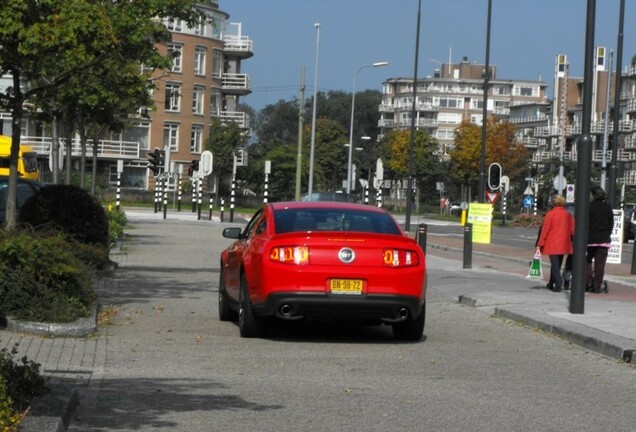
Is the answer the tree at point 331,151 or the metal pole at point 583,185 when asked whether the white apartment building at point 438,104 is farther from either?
the metal pole at point 583,185

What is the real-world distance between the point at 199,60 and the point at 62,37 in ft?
275

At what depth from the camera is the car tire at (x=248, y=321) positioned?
13.9m

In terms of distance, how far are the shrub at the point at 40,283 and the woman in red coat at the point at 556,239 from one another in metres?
8.97

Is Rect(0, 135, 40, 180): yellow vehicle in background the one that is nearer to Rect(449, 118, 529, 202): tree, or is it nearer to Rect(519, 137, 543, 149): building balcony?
Rect(449, 118, 529, 202): tree

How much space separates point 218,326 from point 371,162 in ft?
428

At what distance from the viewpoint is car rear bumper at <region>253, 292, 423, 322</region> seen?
13445 millimetres

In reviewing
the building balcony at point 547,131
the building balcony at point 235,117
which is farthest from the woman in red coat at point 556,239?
the building balcony at point 547,131

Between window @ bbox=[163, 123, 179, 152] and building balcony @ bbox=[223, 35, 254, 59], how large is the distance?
10.4m

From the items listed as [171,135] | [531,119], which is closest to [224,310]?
[171,135]

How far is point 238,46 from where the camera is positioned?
108m

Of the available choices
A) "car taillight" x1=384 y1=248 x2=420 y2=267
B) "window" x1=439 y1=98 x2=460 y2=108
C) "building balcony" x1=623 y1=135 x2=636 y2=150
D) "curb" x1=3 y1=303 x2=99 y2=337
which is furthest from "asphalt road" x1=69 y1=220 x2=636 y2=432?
"window" x1=439 y1=98 x2=460 y2=108

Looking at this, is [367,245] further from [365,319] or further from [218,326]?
[218,326]

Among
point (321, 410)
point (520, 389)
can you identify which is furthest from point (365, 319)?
point (321, 410)

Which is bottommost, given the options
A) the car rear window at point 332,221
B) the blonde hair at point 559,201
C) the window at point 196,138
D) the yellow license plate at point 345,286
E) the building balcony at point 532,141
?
the yellow license plate at point 345,286
